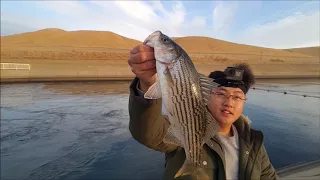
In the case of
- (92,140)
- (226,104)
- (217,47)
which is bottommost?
(92,140)

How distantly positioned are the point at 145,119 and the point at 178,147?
25.5 inches

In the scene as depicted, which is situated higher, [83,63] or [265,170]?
[83,63]

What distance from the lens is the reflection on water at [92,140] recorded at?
6.93 metres

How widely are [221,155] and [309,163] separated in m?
4.72

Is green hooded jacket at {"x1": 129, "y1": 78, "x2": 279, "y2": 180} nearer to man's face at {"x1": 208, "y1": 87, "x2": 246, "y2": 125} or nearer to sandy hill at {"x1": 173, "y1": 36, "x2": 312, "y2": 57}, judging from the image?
man's face at {"x1": 208, "y1": 87, "x2": 246, "y2": 125}

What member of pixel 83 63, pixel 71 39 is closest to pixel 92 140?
pixel 83 63

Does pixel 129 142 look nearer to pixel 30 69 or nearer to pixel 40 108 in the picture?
pixel 40 108

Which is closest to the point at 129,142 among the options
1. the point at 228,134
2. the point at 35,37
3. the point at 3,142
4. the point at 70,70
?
the point at 3,142

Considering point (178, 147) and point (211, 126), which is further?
point (178, 147)

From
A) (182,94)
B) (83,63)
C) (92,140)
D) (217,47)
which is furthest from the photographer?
(217,47)

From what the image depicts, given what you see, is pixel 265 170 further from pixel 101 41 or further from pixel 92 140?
pixel 101 41

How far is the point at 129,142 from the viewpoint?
9008 millimetres

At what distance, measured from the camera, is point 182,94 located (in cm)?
212

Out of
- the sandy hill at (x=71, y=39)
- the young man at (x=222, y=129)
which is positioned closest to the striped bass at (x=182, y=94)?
the young man at (x=222, y=129)
